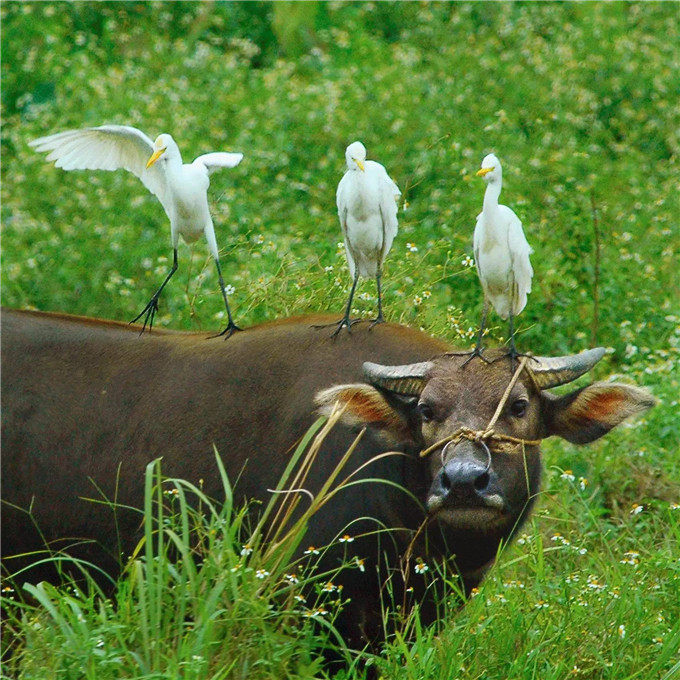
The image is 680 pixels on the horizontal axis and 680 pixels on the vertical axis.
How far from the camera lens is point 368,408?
4707 mm

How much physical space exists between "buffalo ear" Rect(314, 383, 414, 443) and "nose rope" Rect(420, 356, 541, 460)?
0.20 meters

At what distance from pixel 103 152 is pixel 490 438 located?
2067mm

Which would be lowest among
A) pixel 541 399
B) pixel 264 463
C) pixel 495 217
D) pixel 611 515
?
pixel 611 515

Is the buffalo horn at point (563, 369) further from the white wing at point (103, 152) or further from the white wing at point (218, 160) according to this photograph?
the white wing at point (103, 152)

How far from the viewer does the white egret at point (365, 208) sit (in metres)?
4.88

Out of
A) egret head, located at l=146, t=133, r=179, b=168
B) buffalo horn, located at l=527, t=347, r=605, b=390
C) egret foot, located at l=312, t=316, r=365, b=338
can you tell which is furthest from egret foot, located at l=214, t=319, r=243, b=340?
buffalo horn, located at l=527, t=347, r=605, b=390

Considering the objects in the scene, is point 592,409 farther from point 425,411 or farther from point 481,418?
point 425,411

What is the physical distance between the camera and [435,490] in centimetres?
438

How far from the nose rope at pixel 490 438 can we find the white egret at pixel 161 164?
43.0 inches

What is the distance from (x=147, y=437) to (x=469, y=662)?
1.61m

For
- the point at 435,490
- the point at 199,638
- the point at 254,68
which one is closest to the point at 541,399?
the point at 435,490

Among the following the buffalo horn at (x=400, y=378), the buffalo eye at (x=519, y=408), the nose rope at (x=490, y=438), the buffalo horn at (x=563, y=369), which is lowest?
the nose rope at (x=490, y=438)

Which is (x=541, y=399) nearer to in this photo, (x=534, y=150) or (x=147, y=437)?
(x=147, y=437)

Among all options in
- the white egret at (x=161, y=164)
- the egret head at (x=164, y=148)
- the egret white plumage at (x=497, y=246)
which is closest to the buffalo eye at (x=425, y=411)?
the egret white plumage at (x=497, y=246)
